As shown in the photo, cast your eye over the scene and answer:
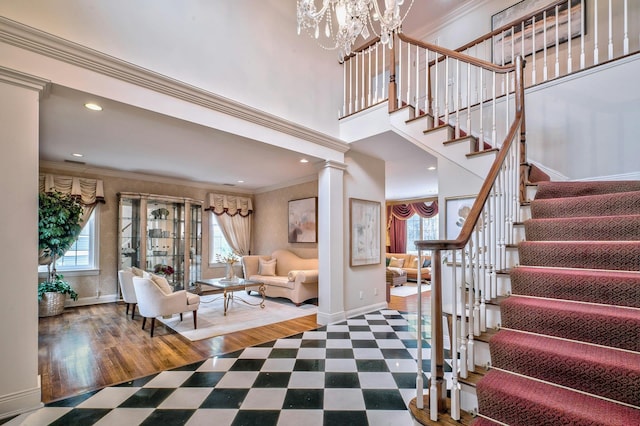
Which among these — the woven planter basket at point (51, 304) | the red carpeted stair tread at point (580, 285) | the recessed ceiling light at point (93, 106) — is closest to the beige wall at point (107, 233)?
the woven planter basket at point (51, 304)

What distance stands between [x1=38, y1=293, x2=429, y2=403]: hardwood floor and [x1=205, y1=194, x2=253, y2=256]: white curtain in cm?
302

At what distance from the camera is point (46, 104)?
2.64 meters

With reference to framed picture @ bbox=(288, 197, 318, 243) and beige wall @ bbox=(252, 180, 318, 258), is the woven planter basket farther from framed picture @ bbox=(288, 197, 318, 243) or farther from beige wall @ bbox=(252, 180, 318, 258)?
framed picture @ bbox=(288, 197, 318, 243)

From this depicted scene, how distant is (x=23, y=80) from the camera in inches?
81.6

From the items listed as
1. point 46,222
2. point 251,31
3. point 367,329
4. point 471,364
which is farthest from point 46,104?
point 367,329

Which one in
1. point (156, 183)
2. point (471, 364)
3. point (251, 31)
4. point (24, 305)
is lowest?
point (471, 364)

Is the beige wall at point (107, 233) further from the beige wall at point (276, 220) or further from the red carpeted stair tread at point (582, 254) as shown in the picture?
the red carpeted stair tread at point (582, 254)

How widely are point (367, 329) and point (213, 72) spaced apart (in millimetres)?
3610

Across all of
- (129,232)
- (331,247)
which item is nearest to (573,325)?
(331,247)

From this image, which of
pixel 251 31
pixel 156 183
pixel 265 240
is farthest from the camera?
pixel 265 240

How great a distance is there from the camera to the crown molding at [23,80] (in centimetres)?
201

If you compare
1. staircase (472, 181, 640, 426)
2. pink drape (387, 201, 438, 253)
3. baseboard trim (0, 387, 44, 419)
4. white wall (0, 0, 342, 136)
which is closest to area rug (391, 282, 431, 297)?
pink drape (387, 201, 438, 253)

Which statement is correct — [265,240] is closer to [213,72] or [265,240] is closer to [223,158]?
[223,158]

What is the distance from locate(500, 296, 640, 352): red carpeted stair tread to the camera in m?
1.45
